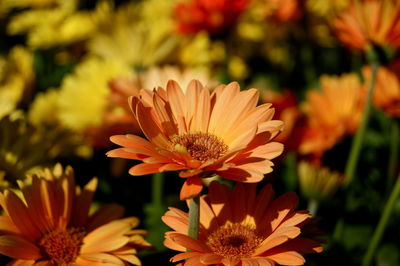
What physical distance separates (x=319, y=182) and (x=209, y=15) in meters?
0.75

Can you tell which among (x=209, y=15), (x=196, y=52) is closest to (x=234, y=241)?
(x=209, y=15)

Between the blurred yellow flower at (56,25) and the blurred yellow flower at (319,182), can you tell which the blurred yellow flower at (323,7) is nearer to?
the blurred yellow flower at (56,25)

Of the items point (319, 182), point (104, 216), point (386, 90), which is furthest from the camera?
point (386, 90)

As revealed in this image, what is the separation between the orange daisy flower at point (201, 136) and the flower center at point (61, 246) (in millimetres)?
236

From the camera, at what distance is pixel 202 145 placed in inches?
36.1

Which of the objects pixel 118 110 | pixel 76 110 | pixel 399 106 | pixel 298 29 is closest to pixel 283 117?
pixel 399 106

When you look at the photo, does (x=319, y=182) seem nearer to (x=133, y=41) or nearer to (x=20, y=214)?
(x=20, y=214)

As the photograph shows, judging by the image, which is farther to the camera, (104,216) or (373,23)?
(373,23)

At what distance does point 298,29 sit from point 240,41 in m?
0.27

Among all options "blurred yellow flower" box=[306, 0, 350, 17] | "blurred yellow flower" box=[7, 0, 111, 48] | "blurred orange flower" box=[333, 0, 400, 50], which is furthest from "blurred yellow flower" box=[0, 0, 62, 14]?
"blurred orange flower" box=[333, 0, 400, 50]

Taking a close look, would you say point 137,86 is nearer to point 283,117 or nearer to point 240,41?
point 283,117

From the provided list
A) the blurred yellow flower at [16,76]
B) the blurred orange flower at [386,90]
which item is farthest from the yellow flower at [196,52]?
the blurred orange flower at [386,90]

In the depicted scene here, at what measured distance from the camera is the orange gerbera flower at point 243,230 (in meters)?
0.80

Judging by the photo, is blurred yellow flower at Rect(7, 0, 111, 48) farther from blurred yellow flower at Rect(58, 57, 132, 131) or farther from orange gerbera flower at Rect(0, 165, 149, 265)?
orange gerbera flower at Rect(0, 165, 149, 265)
